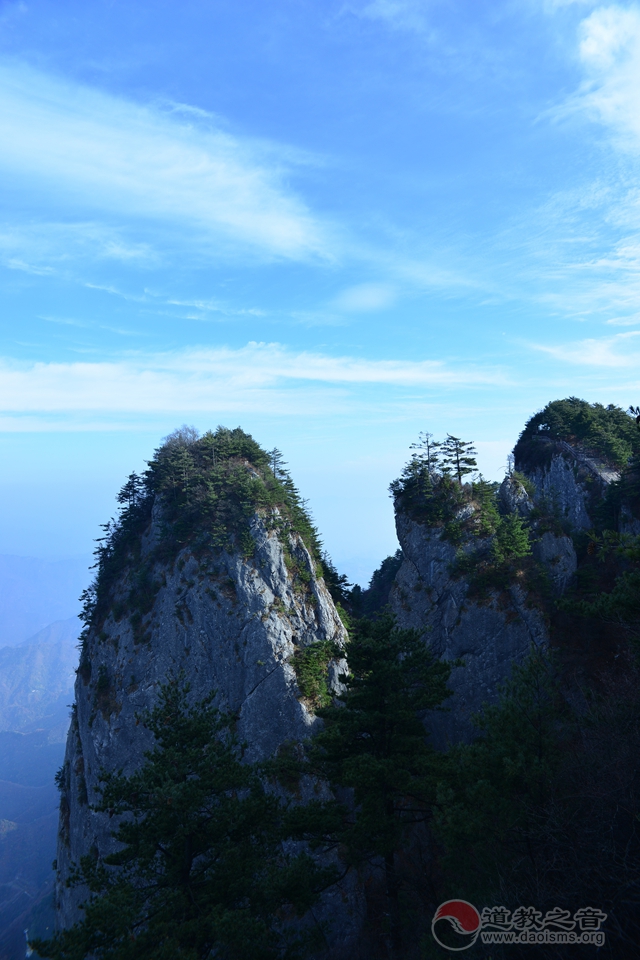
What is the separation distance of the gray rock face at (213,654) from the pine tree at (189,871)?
44.5 ft

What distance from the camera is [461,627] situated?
108 ft

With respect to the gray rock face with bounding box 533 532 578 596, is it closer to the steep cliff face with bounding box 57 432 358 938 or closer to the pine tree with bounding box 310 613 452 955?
the pine tree with bounding box 310 613 452 955

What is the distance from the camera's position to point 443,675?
21844mm

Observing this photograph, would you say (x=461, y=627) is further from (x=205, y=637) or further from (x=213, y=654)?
(x=205, y=637)

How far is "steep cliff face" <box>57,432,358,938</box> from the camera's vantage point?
1307 inches

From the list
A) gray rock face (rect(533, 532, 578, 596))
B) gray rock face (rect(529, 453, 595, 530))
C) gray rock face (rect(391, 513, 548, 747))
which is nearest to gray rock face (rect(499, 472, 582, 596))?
gray rock face (rect(533, 532, 578, 596))

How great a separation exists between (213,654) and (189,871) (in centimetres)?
1852

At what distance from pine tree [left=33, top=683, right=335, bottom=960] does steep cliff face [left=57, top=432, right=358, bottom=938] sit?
44.1 feet

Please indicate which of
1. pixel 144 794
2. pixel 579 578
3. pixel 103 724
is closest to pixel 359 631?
pixel 144 794

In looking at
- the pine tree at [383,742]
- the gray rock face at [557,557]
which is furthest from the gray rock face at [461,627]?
the pine tree at [383,742]

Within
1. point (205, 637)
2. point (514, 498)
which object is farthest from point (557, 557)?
point (205, 637)

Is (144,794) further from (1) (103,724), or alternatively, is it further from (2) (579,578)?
(2) (579,578)

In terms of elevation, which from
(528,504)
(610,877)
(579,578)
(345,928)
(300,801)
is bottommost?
(345,928)

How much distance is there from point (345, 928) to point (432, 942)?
48.3 ft
